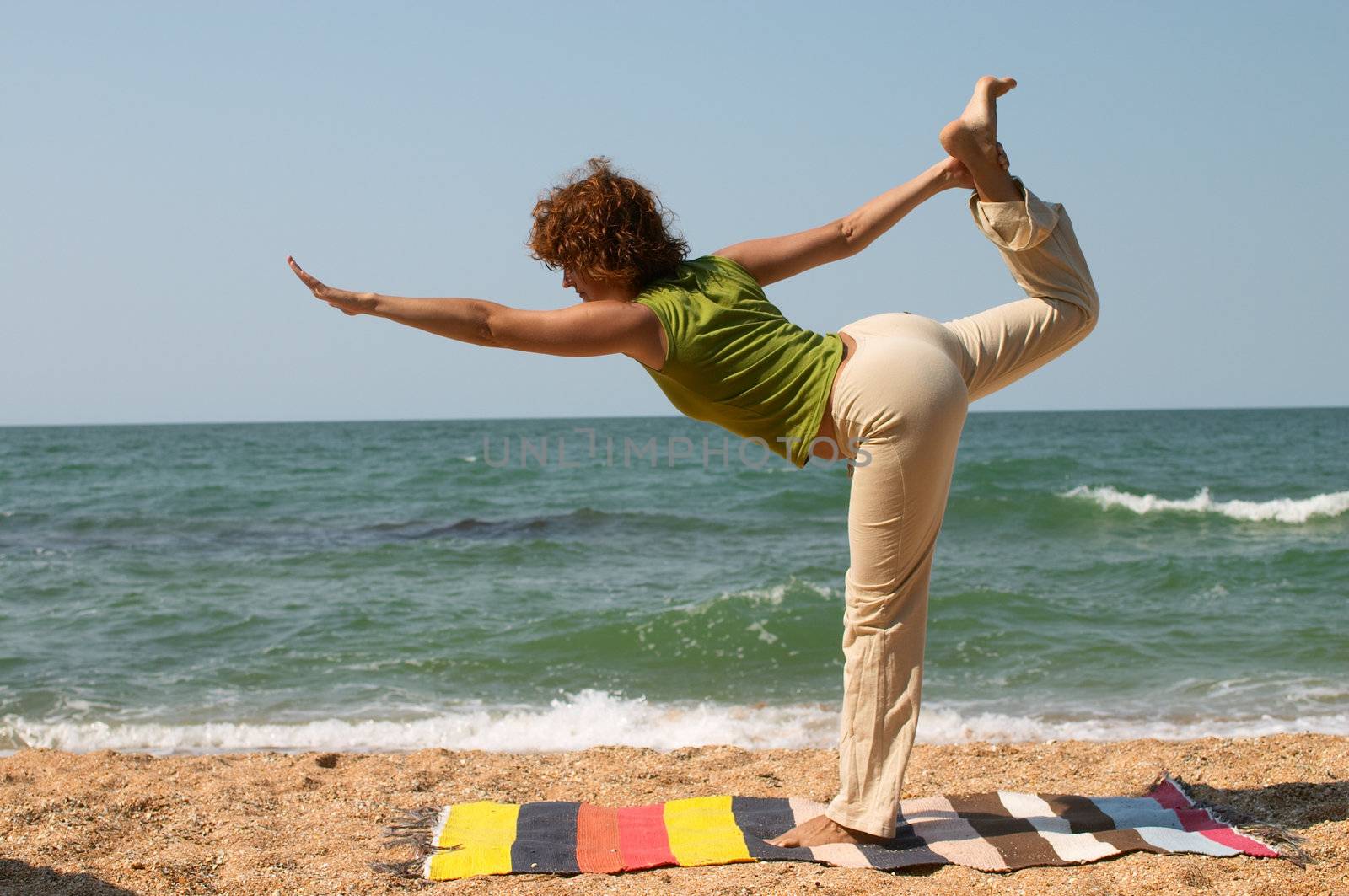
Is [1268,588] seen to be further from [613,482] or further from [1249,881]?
→ [613,482]

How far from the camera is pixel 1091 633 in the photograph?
8320 mm

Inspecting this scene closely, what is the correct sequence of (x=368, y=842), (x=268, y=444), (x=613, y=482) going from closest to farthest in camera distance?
(x=368, y=842) < (x=613, y=482) < (x=268, y=444)

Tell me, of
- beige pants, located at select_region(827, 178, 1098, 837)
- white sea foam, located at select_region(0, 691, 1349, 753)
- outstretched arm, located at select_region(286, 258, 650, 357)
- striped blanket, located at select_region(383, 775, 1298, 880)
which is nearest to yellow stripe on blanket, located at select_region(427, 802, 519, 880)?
striped blanket, located at select_region(383, 775, 1298, 880)

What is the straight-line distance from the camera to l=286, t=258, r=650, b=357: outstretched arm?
284 centimetres

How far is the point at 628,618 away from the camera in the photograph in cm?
911

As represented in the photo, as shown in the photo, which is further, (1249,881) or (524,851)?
(524,851)

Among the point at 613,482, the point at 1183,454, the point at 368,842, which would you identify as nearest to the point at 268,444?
the point at 613,482

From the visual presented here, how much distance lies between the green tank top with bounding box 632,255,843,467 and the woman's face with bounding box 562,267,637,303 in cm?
7

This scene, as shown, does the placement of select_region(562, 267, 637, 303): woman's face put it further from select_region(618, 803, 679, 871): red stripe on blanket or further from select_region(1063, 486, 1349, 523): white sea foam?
select_region(1063, 486, 1349, 523): white sea foam

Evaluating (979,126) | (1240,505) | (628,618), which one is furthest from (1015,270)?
(1240,505)

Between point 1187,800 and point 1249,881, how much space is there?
31.8 inches

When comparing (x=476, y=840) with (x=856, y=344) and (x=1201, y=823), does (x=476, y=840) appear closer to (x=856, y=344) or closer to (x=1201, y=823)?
(x=856, y=344)

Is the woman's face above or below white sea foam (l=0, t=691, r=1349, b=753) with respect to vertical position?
above

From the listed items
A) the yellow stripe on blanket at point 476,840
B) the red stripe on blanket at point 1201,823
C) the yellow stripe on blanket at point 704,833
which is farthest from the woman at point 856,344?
the red stripe on blanket at point 1201,823
